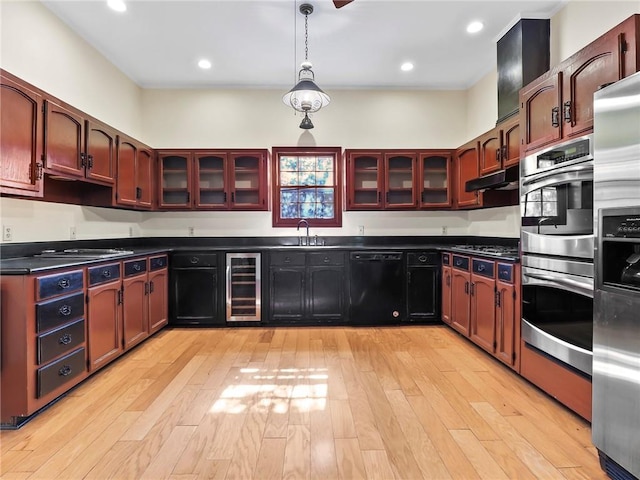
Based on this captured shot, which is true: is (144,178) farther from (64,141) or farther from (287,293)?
(287,293)

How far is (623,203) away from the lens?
1.44 metres

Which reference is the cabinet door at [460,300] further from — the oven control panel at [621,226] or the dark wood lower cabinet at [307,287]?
the oven control panel at [621,226]

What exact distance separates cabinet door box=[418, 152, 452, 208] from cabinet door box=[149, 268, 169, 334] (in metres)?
3.26

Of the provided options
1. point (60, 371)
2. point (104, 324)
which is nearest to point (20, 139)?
point (104, 324)

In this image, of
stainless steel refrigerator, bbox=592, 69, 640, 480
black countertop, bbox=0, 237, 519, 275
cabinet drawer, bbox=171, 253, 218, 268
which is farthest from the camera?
cabinet drawer, bbox=171, 253, 218, 268

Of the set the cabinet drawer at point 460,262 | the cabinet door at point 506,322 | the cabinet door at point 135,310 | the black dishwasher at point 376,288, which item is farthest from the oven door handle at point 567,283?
the cabinet door at point 135,310

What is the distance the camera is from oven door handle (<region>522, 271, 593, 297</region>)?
6.03 ft

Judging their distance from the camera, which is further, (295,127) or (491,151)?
(295,127)

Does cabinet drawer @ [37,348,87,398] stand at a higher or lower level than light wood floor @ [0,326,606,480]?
higher

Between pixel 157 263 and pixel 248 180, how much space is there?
5.12 ft

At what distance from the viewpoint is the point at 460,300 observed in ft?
11.4

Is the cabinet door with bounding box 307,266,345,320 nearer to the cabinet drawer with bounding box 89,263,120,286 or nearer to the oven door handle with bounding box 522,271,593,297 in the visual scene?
the cabinet drawer with bounding box 89,263,120,286

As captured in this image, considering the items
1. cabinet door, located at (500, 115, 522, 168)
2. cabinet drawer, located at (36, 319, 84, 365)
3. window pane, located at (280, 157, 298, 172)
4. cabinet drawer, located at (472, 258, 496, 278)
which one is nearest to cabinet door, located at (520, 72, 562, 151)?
cabinet door, located at (500, 115, 522, 168)

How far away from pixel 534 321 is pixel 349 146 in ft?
10.2
